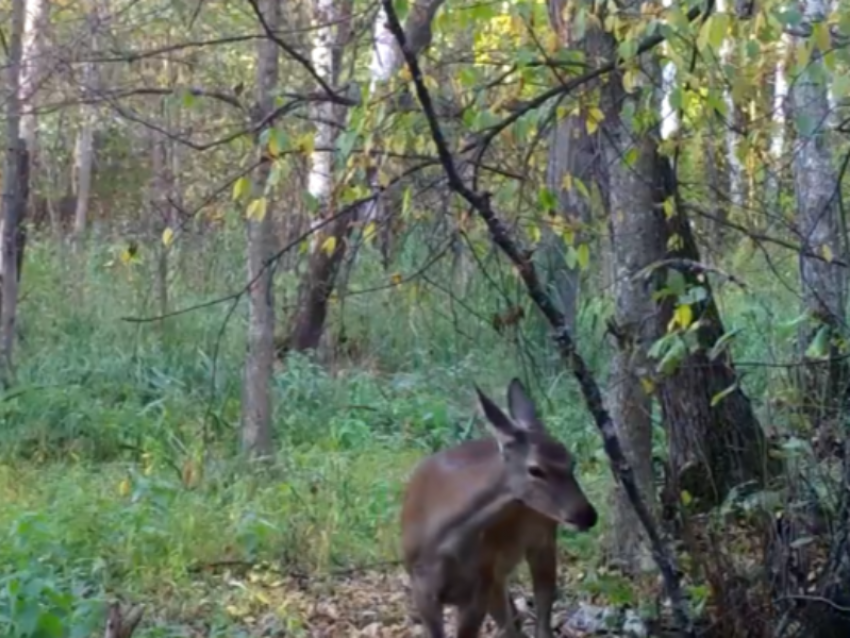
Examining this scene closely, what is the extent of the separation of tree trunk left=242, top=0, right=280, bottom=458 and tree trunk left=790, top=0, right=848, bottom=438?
2760 millimetres

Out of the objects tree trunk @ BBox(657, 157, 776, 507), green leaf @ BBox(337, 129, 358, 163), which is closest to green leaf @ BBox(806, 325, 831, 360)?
tree trunk @ BBox(657, 157, 776, 507)

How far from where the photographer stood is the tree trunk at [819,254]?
213 inches

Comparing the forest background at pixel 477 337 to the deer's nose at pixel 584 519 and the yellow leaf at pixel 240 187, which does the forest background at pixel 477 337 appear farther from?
the deer's nose at pixel 584 519

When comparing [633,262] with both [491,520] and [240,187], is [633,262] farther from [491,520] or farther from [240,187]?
[240,187]

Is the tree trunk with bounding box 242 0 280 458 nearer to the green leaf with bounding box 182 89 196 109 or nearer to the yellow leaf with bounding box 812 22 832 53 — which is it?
the green leaf with bounding box 182 89 196 109

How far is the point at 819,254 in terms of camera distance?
578 centimetres

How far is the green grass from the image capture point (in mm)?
7273

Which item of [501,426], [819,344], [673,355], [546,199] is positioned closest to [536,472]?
[501,426]

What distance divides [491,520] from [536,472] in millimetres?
322

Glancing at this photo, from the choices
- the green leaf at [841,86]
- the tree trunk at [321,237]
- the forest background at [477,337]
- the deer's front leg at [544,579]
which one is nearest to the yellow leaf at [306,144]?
the forest background at [477,337]

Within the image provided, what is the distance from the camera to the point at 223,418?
10.2 metres

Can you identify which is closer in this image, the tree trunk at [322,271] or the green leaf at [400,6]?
the green leaf at [400,6]

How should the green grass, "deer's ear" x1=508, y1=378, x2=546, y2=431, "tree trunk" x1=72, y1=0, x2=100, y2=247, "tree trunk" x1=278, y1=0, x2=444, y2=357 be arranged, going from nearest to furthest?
"deer's ear" x1=508, y1=378, x2=546, y2=431, the green grass, "tree trunk" x1=278, y1=0, x2=444, y2=357, "tree trunk" x1=72, y1=0, x2=100, y2=247

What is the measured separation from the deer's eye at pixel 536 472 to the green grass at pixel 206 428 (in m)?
0.93
